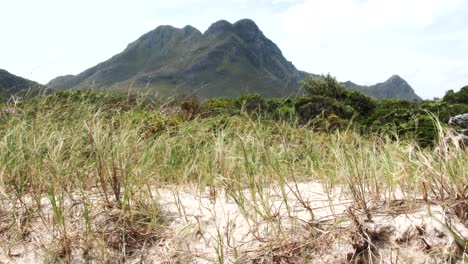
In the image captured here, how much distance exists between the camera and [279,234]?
2.35 metres

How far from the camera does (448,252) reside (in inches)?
76.2

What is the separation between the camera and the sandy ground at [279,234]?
2.12 meters

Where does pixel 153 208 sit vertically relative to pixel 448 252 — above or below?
above

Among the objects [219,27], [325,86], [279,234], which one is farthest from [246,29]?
[279,234]

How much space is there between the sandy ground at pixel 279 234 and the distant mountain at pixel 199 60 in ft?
353

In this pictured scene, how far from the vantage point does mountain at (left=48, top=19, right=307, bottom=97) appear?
12995 cm

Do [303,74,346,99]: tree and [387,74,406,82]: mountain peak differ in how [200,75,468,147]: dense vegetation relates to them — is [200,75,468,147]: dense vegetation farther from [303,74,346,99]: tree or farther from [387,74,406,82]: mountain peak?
[387,74,406,82]: mountain peak

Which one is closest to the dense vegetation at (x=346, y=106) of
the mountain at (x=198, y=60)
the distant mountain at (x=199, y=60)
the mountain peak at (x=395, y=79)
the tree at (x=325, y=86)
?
the tree at (x=325, y=86)

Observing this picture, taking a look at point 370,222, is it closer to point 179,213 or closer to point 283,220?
point 283,220

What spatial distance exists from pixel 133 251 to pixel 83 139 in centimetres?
171

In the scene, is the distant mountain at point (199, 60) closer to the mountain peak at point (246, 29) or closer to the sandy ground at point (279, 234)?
the mountain peak at point (246, 29)

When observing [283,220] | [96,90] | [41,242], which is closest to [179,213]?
[283,220]

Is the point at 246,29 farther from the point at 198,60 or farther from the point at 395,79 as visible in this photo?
the point at 395,79

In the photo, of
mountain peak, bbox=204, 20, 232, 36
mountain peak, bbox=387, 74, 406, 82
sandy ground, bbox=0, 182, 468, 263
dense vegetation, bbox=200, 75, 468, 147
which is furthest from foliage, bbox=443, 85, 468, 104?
mountain peak, bbox=387, 74, 406, 82
